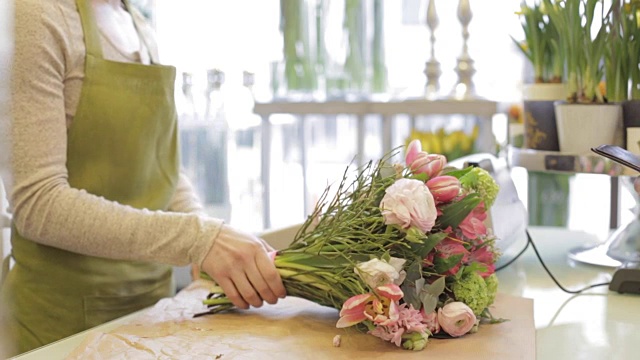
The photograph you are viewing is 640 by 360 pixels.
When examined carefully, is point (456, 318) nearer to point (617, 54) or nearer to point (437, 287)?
point (437, 287)

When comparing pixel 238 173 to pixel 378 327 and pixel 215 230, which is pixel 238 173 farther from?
pixel 378 327

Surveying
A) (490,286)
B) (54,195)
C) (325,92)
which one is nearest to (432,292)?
(490,286)

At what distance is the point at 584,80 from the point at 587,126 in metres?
0.09

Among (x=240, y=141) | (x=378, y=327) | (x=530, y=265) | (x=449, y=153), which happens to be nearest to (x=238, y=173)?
(x=240, y=141)

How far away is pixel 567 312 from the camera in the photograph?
3.93 feet

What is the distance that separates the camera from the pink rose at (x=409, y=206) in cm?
96

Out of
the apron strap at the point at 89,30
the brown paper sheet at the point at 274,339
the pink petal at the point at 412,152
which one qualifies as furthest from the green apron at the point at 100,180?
the pink petal at the point at 412,152

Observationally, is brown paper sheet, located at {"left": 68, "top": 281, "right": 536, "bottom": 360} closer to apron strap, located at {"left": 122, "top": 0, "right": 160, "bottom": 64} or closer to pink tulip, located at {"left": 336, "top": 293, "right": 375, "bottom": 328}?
pink tulip, located at {"left": 336, "top": 293, "right": 375, "bottom": 328}

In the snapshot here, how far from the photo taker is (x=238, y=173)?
344cm

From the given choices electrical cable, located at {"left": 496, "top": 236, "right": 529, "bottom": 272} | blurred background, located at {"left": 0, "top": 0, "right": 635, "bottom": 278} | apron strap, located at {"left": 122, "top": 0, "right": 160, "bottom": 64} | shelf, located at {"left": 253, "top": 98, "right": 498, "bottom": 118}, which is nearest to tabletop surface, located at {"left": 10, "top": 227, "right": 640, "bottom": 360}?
electrical cable, located at {"left": 496, "top": 236, "right": 529, "bottom": 272}

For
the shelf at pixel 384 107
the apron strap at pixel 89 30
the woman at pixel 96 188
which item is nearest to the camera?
the woman at pixel 96 188

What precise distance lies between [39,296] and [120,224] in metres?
0.26

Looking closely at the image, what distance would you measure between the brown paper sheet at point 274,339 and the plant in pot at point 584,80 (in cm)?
40

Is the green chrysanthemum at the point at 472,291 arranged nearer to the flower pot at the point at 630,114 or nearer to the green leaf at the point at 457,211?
the green leaf at the point at 457,211
